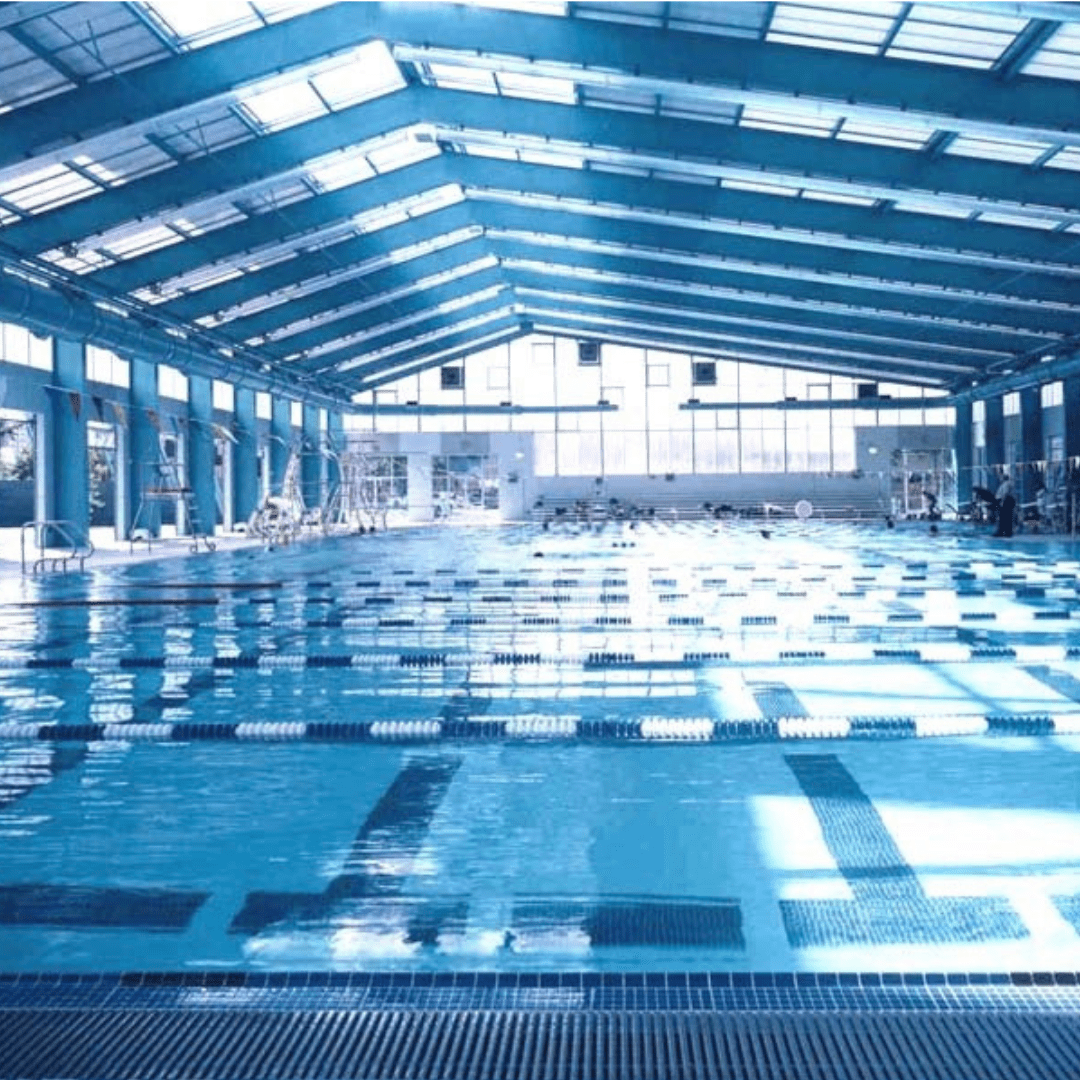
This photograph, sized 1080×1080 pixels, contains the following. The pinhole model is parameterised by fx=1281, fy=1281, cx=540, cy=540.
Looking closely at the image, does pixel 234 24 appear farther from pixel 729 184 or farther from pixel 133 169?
pixel 729 184

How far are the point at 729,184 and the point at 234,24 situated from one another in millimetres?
7511

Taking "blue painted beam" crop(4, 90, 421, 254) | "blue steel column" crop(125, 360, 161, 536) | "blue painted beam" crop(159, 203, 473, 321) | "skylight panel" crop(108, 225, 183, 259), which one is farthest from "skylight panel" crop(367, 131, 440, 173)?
"blue steel column" crop(125, 360, 161, 536)

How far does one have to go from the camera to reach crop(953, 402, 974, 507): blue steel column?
36406 mm

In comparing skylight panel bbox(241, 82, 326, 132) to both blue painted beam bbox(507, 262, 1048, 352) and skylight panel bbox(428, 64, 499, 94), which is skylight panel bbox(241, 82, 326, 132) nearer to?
skylight panel bbox(428, 64, 499, 94)

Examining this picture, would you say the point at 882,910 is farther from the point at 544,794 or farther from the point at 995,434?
the point at 995,434

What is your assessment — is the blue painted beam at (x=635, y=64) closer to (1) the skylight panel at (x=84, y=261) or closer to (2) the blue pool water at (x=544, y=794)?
(2) the blue pool water at (x=544, y=794)

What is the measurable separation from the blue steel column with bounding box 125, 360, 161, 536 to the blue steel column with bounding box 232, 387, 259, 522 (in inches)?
214

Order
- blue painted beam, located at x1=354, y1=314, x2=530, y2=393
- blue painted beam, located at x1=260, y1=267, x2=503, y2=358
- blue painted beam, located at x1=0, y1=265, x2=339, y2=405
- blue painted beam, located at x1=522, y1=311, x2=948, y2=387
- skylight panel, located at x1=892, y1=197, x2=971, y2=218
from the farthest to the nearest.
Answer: blue painted beam, located at x1=354, y1=314, x2=530, y2=393, blue painted beam, located at x1=522, y1=311, x2=948, y2=387, blue painted beam, located at x1=260, y1=267, x2=503, y2=358, blue painted beam, located at x1=0, y1=265, x2=339, y2=405, skylight panel, located at x1=892, y1=197, x2=971, y2=218

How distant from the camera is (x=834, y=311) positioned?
25.1 meters

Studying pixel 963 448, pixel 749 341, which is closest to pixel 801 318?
pixel 749 341

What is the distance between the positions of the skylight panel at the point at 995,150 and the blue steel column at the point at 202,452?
1689cm

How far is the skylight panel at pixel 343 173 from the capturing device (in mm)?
17781

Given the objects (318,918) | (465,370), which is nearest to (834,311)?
(465,370)

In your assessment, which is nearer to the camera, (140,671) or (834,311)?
(140,671)
